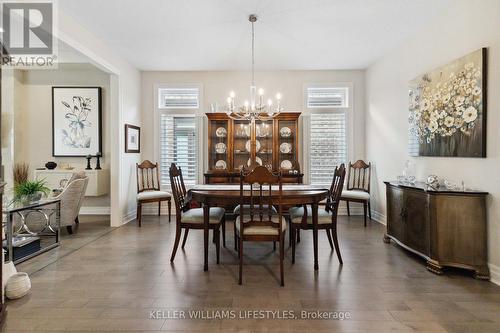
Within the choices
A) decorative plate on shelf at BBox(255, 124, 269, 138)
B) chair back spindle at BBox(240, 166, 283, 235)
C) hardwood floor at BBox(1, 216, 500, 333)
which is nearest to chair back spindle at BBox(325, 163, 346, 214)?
hardwood floor at BBox(1, 216, 500, 333)

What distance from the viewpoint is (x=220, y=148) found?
5.59 meters

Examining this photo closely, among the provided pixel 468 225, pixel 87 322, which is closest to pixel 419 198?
pixel 468 225

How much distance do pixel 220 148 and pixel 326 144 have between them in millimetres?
2095

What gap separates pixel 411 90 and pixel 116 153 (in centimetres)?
463

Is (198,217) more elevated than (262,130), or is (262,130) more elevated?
(262,130)

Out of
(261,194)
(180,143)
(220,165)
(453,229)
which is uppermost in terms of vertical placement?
(180,143)

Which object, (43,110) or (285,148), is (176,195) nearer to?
(285,148)

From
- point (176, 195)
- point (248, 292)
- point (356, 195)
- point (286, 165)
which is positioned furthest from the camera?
point (286, 165)

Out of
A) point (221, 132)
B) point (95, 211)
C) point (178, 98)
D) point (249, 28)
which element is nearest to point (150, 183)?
point (95, 211)

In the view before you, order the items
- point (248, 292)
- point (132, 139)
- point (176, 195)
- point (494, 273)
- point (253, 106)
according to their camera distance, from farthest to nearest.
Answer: point (132, 139)
point (253, 106)
point (176, 195)
point (494, 273)
point (248, 292)

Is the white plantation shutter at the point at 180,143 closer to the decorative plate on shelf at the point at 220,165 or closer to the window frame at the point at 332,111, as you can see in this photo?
the decorative plate on shelf at the point at 220,165

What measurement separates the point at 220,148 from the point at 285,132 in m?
1.27

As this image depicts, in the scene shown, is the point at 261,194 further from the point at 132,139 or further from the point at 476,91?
the point at 132,139

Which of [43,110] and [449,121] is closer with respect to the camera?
[449,121]
